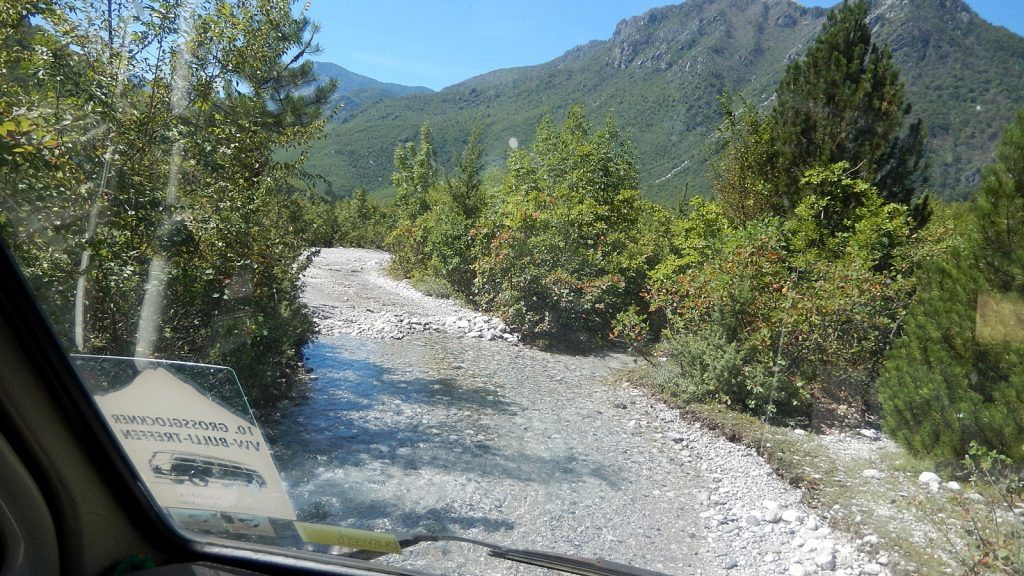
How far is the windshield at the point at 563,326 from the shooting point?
10.8ft

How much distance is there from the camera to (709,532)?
15.1 ft

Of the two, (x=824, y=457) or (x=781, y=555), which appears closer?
(x=781, y=555)

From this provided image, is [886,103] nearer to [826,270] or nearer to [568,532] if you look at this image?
[826,270]

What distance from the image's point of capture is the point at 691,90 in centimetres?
3138

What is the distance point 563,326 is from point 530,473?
677cm

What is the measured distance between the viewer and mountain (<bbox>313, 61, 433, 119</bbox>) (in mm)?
6293

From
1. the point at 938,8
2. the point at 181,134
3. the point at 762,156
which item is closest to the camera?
the point at 181,134

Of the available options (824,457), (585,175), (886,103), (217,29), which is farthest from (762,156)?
(217,29)

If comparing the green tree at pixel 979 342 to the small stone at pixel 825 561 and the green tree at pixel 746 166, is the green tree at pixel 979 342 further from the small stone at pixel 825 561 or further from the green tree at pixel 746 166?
the green tree at pixel 746 166

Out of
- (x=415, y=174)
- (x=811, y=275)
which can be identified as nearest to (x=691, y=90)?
(x=415, y=174)

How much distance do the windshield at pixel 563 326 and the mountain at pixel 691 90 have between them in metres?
0.14

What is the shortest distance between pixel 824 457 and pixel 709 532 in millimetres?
2050

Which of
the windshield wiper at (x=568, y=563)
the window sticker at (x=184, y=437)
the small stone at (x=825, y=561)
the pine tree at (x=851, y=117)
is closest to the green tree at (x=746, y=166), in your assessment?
the pine tree at (x=851, y=117)

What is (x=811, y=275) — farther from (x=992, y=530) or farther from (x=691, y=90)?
(x=691, y=90)
